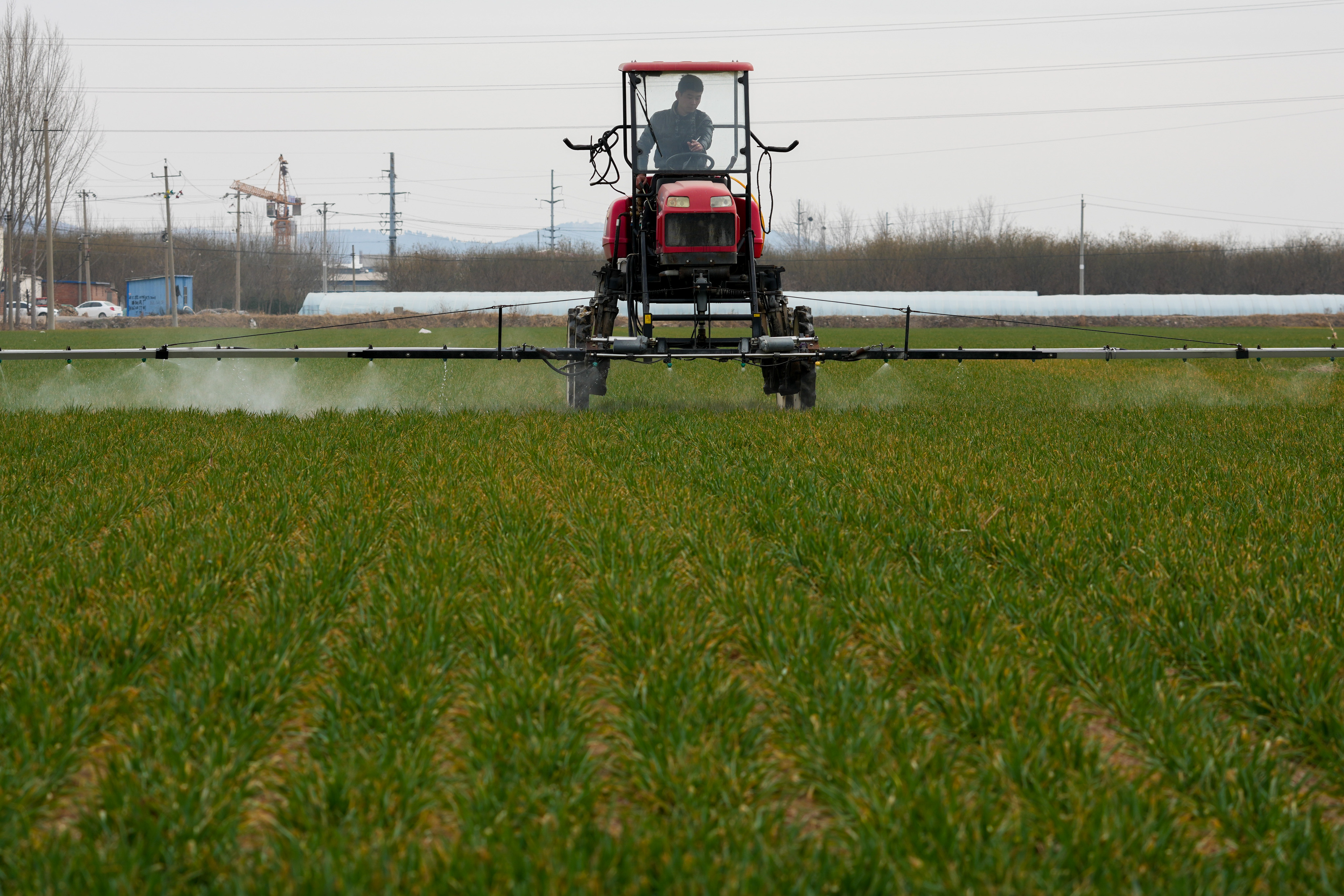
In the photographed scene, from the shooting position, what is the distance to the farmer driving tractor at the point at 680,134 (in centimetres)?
1082

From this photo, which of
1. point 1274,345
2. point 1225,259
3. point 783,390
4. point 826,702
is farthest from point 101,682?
point 1225,259

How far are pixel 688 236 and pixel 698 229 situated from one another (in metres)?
0.12

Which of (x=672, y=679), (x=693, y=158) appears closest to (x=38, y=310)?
(x=693, y=158)

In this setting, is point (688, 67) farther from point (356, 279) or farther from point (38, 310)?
point (356, 279)

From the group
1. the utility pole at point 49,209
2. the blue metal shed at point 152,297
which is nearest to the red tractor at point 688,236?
the utility pole at point 49,209

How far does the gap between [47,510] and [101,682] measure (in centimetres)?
288

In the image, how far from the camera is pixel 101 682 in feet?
9.90

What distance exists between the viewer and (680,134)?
10.9 meters

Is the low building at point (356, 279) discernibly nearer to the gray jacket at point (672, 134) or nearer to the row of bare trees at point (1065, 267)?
the row of bare trees at point (1065, 267)

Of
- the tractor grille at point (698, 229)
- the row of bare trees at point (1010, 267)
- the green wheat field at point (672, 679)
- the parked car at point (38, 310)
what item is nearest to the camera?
the green wheat field at point (672, 679)

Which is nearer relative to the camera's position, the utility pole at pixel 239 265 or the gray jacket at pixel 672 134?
the gray jacket at pixel 672 134

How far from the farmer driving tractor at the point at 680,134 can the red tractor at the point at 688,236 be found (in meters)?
0.01

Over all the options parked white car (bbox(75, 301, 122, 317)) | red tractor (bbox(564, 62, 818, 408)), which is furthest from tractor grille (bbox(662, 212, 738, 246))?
parked white car (bbox(75, 301, 122, 317))

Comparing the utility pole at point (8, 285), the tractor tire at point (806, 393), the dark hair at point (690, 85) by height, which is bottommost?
the tractor tire at point (806, 393)
